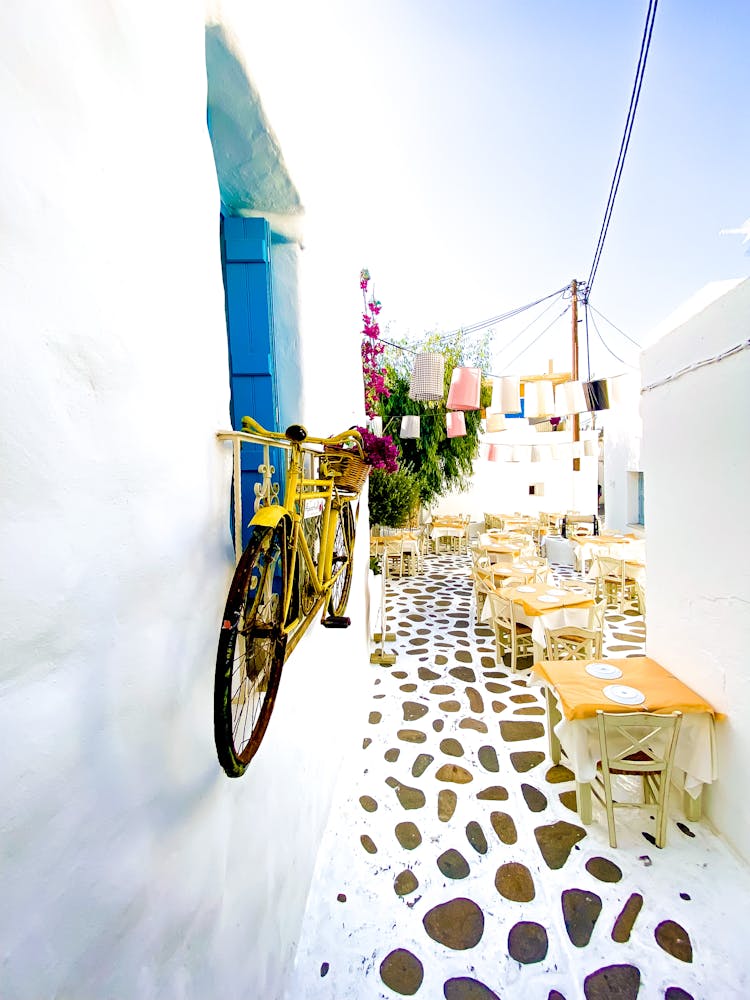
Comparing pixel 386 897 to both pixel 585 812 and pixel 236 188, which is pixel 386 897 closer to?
pixel 585 812

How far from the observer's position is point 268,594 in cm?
161

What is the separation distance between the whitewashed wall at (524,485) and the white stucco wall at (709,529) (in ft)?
38.7

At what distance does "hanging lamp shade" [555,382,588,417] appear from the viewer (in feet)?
22.7

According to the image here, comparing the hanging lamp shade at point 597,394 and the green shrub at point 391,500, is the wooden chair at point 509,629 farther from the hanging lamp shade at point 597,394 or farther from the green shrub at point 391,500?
the hanging lamp shade at point 597,394

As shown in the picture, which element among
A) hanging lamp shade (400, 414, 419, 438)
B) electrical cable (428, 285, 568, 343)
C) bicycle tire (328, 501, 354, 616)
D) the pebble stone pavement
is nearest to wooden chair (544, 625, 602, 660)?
the pebble stone pavement

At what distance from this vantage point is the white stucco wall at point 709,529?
2766 mm

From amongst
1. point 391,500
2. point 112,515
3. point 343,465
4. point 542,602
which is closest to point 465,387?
point 391,500

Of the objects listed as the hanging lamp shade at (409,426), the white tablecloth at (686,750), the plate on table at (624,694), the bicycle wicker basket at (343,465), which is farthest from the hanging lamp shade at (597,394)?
the bicycle wicker basket at (343,465)

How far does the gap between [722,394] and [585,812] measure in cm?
303

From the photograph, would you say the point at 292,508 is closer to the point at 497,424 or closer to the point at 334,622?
the point at 334,622

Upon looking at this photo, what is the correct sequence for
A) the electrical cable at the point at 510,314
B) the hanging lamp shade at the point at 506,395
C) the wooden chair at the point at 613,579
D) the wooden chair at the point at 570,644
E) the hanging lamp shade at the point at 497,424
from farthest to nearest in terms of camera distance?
the electrical cable at the point at 510,314 < the hanging lamp shade at the point at 497,424 < the wooden chair at the point at 613,579 < the hanging lamp shade at the point at 506,395 < the wooden chair at the point at 570,644

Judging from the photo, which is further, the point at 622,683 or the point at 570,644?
the point at 570,644

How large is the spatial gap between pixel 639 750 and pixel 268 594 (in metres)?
2.80

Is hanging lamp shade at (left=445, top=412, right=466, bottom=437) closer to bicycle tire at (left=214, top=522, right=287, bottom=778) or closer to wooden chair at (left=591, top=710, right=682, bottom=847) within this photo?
wooden chair at (left=591, top=710, right=682, bottom=847)
